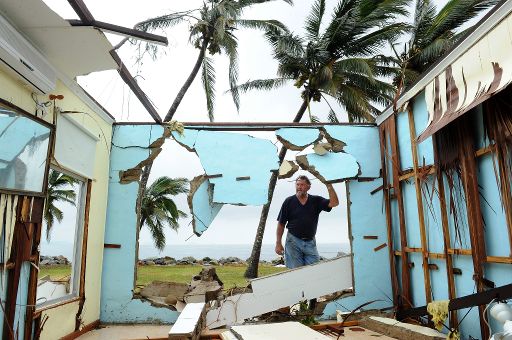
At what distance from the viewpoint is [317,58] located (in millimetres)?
10742

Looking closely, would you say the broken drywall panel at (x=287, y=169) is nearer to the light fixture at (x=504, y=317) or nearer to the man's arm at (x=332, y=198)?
the man's arm at (x=332, y=198)

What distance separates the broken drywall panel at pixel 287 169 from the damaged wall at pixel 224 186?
0.11m

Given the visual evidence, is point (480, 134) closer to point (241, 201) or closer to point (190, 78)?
point (241, 201)

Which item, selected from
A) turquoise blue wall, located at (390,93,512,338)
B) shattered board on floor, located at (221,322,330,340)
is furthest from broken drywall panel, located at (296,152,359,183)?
shattered board on floor, located at (221,322,330,340)

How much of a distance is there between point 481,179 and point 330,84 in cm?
762

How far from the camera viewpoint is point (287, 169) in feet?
17.9

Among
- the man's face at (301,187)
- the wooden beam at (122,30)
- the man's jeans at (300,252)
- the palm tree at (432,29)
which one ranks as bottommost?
the man's jeans at (300,252)

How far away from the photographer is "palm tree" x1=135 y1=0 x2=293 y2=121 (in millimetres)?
10273

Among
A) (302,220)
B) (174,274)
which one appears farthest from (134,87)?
(174,274)

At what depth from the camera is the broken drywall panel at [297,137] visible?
18.1ft

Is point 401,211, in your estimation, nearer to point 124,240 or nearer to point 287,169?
point 287,169

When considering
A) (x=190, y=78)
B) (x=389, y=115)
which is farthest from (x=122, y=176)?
(x=190, y=78)

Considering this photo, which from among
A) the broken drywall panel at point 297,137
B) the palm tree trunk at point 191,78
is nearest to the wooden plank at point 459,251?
the broken drywall panel at point 297,137

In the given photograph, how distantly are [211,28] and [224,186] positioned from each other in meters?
6.69
